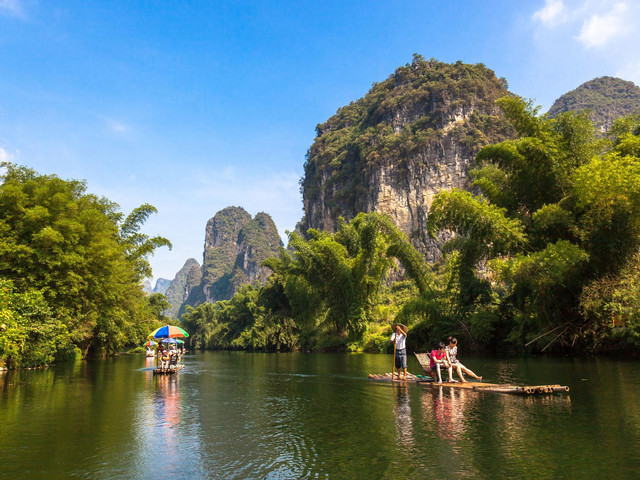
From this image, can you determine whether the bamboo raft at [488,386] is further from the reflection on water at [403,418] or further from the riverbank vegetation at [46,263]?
the riverbank vegetation at [46,263]

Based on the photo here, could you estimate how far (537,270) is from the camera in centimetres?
1839

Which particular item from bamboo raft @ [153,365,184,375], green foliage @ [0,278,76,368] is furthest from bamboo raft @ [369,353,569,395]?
green foliage @ [0,278,76,368]

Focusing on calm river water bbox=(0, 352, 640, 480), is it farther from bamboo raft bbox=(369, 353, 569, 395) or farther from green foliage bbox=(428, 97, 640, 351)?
green foliage bbox=(428, 97, 640, 351)

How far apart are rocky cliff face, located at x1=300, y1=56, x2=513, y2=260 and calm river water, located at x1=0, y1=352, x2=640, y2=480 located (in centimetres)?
7846

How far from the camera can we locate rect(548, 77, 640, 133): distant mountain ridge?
153250 mm

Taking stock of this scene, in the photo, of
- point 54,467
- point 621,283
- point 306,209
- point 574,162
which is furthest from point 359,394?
point 306,209

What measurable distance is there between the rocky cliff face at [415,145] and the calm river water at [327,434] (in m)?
78.5

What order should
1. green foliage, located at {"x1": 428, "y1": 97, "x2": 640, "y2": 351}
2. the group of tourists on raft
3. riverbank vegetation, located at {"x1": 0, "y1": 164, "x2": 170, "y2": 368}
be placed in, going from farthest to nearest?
1. riverbank vegetation, located at {"x1": 0, "y1": 164, "x2": 170, "y2": 368}
2. green foliage, located at {"x1": 428, "y1": 97, "x2": 640, "y2": 351}
3. the group of tourists on raft

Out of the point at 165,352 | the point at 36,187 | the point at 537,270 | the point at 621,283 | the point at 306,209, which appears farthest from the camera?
the point at 306,209

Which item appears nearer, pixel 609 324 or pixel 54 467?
pixel 54 467

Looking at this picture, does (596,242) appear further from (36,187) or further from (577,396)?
(36,187)

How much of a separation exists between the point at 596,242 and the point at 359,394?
42.4 ft

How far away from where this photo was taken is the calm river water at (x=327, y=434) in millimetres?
5066

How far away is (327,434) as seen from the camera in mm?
6867
